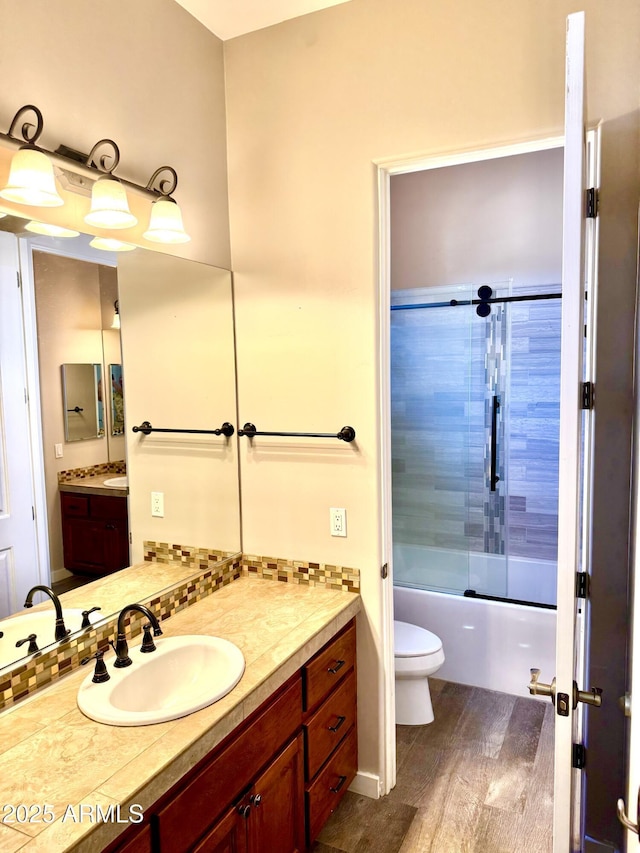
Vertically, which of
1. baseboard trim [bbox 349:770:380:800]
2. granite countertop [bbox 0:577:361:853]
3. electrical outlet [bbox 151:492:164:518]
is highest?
electrical outlet [bbox 151:492:164:518]

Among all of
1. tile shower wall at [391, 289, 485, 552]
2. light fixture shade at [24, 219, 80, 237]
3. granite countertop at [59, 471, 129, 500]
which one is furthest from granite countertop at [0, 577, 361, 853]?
tile shower wall at [391, 289, 485, 552]

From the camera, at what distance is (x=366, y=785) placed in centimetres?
227

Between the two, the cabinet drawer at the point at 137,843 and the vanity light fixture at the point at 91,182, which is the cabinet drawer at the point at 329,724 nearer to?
the cabinet drawer at the point at 137,843

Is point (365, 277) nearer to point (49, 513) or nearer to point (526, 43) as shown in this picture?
point (526, 43)

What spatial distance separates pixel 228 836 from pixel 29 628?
0.72 m

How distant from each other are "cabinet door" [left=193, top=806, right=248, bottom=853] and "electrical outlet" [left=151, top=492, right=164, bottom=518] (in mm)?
984

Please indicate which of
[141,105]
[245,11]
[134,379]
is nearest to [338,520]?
[134,379]

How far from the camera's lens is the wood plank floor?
6.64 feet

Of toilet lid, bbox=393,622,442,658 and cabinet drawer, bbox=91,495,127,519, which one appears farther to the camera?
toilet lid, bbox=393,622,442,658

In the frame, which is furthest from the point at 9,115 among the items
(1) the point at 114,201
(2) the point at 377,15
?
(2) the point at 377,15

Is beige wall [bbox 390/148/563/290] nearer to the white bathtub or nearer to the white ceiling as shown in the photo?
the white ceiling

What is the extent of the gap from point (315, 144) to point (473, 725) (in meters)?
2.59

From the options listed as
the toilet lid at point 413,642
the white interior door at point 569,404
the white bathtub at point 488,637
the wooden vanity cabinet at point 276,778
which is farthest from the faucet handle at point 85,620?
the white bathtub at point 488,637

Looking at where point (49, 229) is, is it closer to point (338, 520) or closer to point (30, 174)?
point (30, 174)
